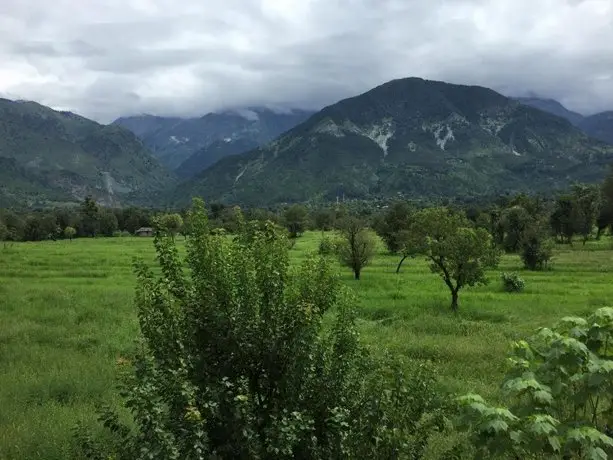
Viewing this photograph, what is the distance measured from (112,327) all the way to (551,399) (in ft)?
84.2

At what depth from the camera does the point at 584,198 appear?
299ft

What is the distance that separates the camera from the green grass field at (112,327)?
16.3m

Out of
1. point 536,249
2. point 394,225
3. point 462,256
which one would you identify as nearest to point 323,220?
point 394,225

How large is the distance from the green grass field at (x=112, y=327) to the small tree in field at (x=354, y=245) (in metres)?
1.62

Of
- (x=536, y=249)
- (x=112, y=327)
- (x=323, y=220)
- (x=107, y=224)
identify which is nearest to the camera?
(x=112, y=327)

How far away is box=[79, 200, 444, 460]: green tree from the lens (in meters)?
8.03

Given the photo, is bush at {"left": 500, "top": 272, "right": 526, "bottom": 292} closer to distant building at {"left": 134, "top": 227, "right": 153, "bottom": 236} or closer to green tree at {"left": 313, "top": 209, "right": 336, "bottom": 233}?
green tree at {"left": 313, "top": 209, "right": 336, "bottom": 233}

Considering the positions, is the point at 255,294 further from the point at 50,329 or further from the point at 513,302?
the point at 513,302

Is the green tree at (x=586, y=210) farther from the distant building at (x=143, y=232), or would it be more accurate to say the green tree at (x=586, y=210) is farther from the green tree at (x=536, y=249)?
the distant building at (x=143, y=232)

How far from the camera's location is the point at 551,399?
23.9 ft

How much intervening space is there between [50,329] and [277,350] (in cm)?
2310

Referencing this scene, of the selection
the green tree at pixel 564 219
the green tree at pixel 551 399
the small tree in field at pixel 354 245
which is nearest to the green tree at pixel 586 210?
the green tree at pixel 564 219

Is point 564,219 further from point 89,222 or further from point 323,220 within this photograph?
point 89,222

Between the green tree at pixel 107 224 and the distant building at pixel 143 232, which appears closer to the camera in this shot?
the green tree at pixel 107 224
